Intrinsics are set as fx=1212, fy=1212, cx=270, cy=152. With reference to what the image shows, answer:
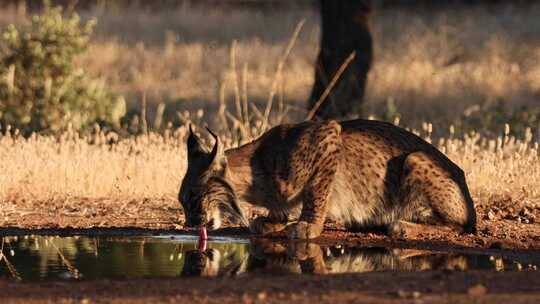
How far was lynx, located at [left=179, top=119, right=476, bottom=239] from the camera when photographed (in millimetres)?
10492

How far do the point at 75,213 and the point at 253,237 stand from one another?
2275 millimetres

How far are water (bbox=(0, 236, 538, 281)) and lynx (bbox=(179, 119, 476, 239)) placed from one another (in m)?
0.43

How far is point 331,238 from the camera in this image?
10.6m

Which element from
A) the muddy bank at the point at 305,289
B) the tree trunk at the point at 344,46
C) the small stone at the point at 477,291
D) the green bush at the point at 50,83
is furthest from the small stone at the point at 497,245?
the tree trunk at the point at 344,46

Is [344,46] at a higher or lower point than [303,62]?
lower

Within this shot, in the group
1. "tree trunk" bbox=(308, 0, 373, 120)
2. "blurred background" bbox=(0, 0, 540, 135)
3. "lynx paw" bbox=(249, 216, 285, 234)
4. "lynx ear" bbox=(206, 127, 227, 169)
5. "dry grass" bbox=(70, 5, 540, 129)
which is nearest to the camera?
"lynx ear" bbox=(206, 127, 227, 169)

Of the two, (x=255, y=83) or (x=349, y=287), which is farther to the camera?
(x=255, y=83)

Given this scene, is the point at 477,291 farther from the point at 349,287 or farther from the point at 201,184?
the point at 201,184

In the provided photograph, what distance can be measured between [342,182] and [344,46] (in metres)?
9.60

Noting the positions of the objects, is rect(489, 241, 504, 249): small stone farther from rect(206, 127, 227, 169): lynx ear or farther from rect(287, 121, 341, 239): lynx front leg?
rect(206, 127, 227, 169): lynx ear

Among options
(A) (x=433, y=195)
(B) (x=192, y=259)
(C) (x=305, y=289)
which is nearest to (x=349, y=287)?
(C) (x=305, y=289)

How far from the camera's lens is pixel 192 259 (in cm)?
948

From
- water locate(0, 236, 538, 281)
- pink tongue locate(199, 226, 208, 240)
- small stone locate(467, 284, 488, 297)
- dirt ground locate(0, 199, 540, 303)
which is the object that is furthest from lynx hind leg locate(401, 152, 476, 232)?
small stone locate(467, 284, 488, 297)

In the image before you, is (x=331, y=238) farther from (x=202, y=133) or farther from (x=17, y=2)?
(x=17, y=2)
